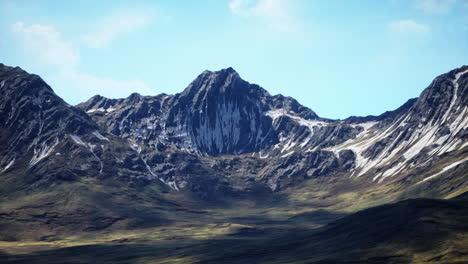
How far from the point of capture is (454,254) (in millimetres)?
197000

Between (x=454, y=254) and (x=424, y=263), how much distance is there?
13362 millimetres

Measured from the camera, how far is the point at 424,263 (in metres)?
195
